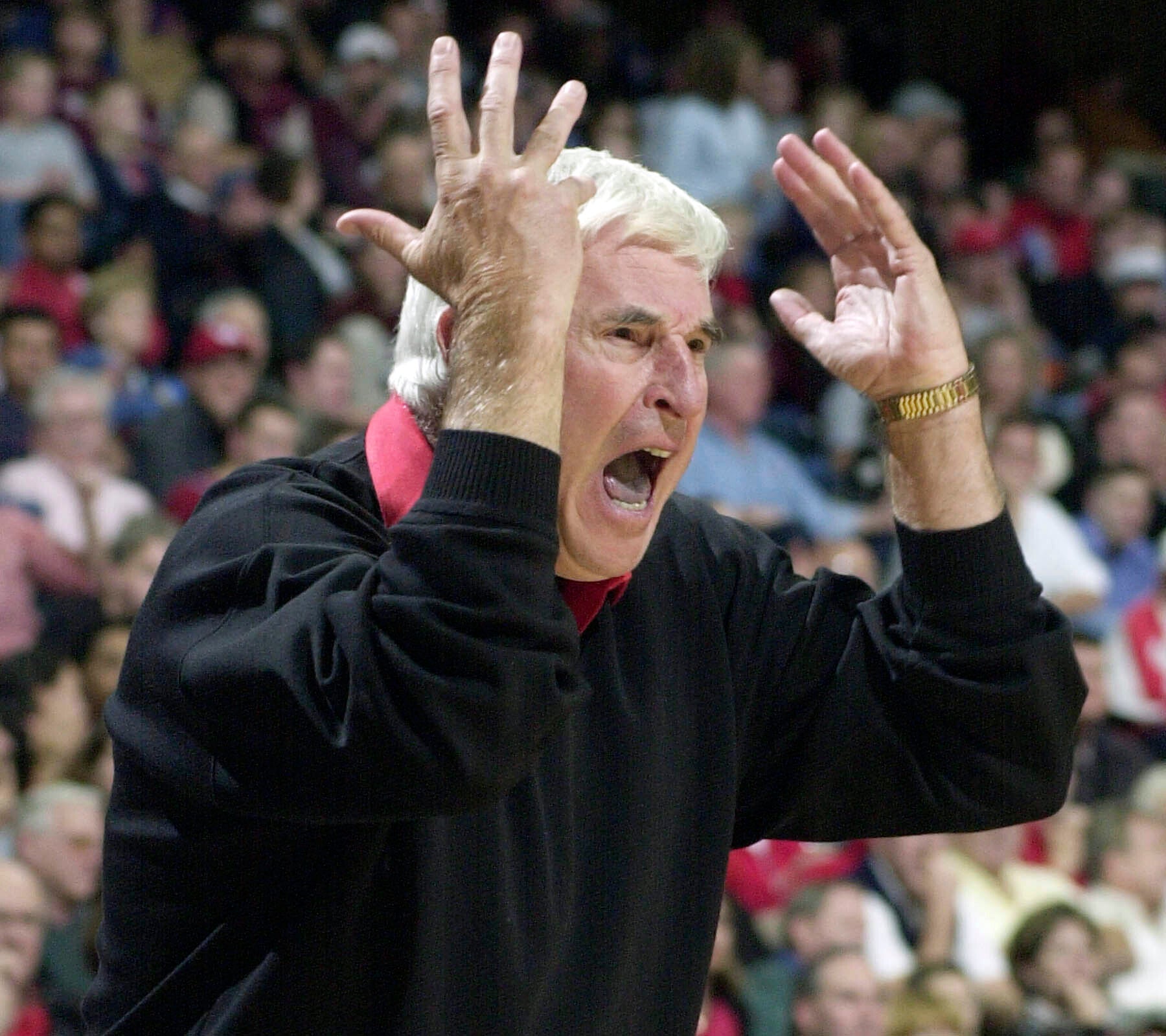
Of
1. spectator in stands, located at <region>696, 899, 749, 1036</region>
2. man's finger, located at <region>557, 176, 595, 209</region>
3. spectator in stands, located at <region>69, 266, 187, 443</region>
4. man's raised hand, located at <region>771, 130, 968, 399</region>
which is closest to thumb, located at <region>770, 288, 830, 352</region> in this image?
man's raised hand, located at <region>771, 130, 968, 399</region>

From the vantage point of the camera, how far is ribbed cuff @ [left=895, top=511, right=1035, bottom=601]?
78.6 inches

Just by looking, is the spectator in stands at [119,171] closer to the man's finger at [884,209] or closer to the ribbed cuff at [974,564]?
the man's finger at [884,209]

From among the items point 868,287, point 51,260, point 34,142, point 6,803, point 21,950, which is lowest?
point 21,950

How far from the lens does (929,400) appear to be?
2.05 meters

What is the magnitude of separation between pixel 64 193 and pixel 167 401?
1.01 meters

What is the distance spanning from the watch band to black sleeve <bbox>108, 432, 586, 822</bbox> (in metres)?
0.57

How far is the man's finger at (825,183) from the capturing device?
2107 mm

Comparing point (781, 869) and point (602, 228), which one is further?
point (781, 869)

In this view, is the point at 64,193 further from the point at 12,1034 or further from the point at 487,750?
the point at 487,750

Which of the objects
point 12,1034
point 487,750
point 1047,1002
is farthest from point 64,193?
point 487,750

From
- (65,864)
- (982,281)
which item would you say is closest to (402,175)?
(982,281)

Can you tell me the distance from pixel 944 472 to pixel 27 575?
342cm

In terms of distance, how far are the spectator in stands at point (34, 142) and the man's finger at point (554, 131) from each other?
501 cm

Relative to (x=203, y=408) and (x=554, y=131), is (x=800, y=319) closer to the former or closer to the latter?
(x=554, y=131)
